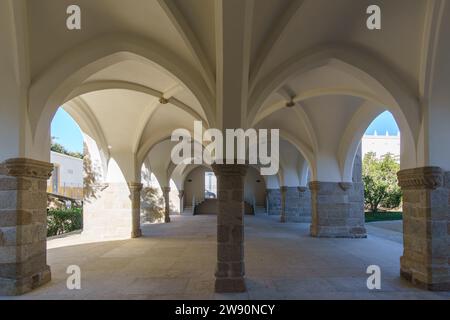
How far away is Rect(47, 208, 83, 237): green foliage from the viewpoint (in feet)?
28.7

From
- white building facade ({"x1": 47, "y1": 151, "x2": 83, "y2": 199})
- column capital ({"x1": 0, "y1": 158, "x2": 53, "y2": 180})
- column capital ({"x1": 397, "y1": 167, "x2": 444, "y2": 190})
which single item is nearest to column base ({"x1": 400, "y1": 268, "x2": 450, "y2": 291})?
column capital ({"x1": 397, "y1": 167, "x2": 444, "y2": 190})

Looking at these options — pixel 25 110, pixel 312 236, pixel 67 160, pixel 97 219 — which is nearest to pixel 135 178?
pixel 97 219

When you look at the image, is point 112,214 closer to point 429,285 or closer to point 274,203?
point 429,285

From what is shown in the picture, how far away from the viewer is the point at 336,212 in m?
7.61

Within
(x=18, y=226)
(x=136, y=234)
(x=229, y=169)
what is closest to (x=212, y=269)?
(x=229, y=169)

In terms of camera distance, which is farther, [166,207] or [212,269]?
[166,207]

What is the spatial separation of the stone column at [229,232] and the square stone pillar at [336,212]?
472 cm

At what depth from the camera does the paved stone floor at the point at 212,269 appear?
3.39m

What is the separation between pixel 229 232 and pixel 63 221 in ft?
26.1

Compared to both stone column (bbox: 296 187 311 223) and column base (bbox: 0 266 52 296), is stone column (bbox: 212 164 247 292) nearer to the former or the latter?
column base (bbox: 0 266 52 296)

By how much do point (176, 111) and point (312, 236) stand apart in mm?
4937

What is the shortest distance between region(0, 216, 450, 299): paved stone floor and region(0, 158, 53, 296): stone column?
0.24m

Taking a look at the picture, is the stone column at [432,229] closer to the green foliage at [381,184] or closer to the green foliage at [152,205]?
the green foliage at [152,205]

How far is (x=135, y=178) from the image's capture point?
7.91 metres
